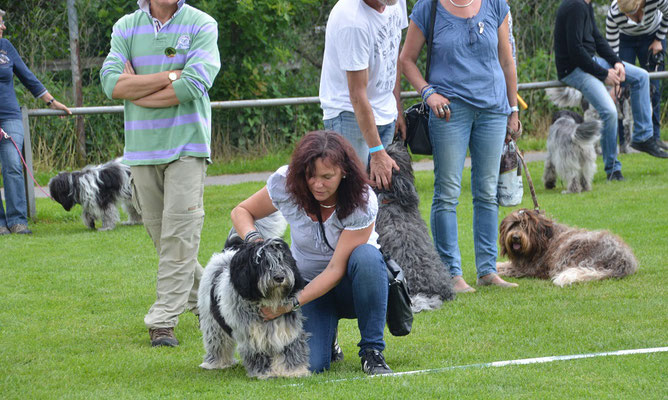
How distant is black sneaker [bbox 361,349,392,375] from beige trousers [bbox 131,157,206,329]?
1.23 m

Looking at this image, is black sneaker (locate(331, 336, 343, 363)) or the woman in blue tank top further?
the woman in blue tank top

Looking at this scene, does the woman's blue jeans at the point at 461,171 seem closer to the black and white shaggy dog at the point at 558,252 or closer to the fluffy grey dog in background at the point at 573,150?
the black and white shaggy dog at the point at 558,252

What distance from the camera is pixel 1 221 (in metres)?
8.77

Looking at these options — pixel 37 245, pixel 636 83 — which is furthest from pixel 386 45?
pixel 636 83

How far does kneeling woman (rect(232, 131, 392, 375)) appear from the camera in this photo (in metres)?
3.85

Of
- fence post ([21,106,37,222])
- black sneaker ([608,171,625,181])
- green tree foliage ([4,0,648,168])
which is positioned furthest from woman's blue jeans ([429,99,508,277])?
green tree foliage ([4,0,648,168])

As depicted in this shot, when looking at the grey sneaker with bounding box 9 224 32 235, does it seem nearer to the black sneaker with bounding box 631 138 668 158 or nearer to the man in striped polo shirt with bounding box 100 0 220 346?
the man in striped polo shirt with bounding box 100 0 220 346

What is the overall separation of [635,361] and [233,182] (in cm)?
796

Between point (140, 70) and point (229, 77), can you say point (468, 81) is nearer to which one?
point (140, 70)

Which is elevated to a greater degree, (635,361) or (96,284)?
(635,361)

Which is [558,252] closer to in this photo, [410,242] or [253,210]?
[410,242]

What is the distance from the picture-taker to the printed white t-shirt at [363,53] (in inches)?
191

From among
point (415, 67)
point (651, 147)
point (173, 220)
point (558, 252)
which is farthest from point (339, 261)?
point (651, 147)

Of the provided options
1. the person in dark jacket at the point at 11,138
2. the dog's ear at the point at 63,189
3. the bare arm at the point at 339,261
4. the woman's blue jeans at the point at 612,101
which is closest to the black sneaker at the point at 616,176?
the woman's blue jeans at the point at 612,101
